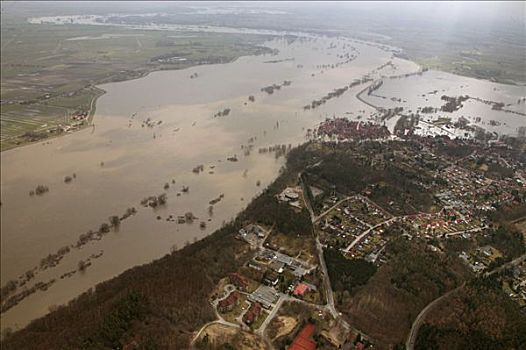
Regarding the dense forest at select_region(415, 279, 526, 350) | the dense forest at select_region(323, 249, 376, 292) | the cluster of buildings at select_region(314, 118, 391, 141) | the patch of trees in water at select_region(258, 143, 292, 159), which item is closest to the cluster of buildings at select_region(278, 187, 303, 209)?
the dense forest at select_region(323, 249, 376, 292)

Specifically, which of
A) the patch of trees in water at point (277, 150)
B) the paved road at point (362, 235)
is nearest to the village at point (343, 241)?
the paved road at point (362, 235)

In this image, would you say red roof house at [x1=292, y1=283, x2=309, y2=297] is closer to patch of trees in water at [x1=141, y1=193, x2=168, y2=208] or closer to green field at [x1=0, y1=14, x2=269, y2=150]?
patch of trees in water at [x1=141, y1=193, x2=168, y2=208]

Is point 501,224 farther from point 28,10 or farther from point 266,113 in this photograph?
point 28,10

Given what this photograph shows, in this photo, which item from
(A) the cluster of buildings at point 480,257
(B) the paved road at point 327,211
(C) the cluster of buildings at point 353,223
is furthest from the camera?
(B) the paved road at point 327,211

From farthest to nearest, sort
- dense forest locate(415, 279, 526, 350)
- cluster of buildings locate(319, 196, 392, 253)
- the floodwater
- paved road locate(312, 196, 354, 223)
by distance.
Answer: the floodwater, paved road locate(312, 196, 354, 223), cluster of buildings locate(319, 196, 392, 253), dense forest locate(415, 279, 526, 350)

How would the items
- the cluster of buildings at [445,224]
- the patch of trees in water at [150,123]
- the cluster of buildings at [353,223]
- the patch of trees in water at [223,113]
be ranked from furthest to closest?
the patch of trees in water at [223,113] < the patch of trees in water at [150,123] < the cluster of buildings at [445,224] < the cluster of buildings at [353,223]

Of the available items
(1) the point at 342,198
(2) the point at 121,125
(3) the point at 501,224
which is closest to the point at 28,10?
(2) the point at 121,125

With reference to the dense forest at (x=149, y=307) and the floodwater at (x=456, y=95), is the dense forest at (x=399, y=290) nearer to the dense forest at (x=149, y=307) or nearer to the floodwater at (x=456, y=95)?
the dense forest at (x=149, y=307)

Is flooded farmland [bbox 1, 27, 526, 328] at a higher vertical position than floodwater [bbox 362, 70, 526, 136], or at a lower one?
Answer: higher
